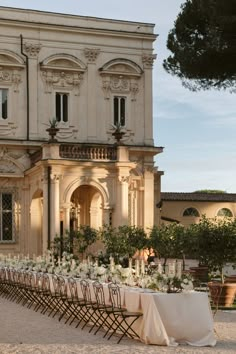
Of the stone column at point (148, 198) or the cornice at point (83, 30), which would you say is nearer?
the cornice at point (83, 30)

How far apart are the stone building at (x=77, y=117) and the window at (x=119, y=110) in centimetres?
4

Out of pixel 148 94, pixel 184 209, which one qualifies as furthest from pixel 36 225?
pixel 184 209

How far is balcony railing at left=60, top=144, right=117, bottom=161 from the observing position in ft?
84.5

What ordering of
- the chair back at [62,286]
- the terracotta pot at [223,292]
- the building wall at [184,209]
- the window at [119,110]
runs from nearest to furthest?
the chair back at [62,286]
the terracotta pot at [223,292]
the window at [119,110]
the building wall at [184,209]

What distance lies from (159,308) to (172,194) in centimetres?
2520

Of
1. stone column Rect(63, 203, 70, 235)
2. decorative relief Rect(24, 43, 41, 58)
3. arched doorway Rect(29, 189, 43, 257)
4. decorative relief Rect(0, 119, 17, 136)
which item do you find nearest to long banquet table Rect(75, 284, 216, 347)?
stone column Rect(63, 203, 70, 235)

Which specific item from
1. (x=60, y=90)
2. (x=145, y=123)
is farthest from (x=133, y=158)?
(x=60, y=90)

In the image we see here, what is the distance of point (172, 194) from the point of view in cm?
3616

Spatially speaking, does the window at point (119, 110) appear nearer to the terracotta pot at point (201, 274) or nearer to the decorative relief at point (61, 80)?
the decorative relief at point (61, 80)

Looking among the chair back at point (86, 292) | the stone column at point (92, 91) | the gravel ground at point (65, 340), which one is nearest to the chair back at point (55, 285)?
A: the gravel ground at point (65, 340)

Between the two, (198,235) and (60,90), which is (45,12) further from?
(198,235)

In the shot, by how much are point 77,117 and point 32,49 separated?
9.61 ft

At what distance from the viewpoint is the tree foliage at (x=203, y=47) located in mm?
20953

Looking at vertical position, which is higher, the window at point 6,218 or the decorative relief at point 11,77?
the decorative relief at point 11,77
